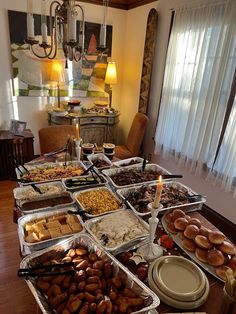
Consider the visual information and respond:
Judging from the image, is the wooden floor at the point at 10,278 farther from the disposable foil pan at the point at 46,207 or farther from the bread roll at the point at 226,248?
the bread roll at the point at 226,248

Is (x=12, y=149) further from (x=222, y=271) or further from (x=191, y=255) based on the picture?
(x=222, y=271)

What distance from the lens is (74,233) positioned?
114 cm

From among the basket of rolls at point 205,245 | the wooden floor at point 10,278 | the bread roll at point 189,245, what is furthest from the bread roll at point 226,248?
the wooden floor at point 10,278

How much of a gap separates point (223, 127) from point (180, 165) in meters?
0.80

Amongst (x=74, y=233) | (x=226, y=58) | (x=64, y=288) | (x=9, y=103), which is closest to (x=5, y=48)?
(x=9, y=103)

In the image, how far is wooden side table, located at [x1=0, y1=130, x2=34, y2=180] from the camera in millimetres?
3145

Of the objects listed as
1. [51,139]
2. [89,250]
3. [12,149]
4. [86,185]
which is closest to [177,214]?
[89,250]

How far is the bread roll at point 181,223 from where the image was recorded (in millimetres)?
1189

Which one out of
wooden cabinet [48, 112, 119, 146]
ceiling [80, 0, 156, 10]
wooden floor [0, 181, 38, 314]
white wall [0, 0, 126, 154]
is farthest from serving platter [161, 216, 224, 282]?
ceiling [80, 0, 156, 10]

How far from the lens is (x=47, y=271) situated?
0.90 meters

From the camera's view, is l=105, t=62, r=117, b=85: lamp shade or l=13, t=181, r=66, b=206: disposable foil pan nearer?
l=13, t=181, r=66, b=206: disposable foil pan

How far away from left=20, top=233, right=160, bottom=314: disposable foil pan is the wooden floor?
92 centimetres

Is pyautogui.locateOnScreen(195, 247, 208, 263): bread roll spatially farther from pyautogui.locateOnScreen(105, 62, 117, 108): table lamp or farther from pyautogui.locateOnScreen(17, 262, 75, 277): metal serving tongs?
pyautogui.locateOnScreen(105, 62, 117, 108): table lamp

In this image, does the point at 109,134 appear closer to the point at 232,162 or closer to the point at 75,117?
the point at 75,117
